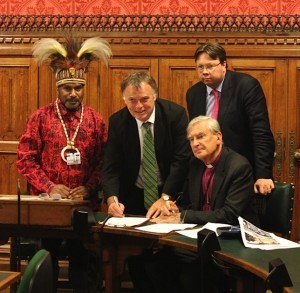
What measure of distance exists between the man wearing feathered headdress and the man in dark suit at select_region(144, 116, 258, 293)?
751mm

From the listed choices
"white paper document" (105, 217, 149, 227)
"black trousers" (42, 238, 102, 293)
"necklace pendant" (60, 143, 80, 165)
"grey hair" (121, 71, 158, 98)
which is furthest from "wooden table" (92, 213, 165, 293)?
"grey hair" (121, 71, 158, 98)

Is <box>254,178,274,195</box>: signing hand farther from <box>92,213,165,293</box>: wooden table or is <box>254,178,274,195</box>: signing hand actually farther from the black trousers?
the black trousers

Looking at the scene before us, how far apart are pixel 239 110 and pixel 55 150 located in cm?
123

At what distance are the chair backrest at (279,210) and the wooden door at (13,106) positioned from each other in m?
→ 2.33

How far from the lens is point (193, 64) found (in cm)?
568

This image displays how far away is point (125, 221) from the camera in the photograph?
158 inches

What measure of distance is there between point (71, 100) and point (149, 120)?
537 millimetres

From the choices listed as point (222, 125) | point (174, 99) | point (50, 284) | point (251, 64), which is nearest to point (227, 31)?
point (251, 64)

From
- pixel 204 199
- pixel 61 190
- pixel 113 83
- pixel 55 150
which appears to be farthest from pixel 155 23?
pixel 204 199

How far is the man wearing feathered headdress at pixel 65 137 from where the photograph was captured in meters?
4.59

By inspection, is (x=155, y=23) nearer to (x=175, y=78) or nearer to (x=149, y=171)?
(x=175, y=78)

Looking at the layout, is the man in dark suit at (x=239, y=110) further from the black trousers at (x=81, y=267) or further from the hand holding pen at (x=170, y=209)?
the black trousers at (x=81, y=267)

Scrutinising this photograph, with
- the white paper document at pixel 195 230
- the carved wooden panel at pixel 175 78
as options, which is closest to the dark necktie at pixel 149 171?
the white paper document at pixel 195 230

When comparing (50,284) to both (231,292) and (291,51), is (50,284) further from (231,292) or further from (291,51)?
(291,51)
